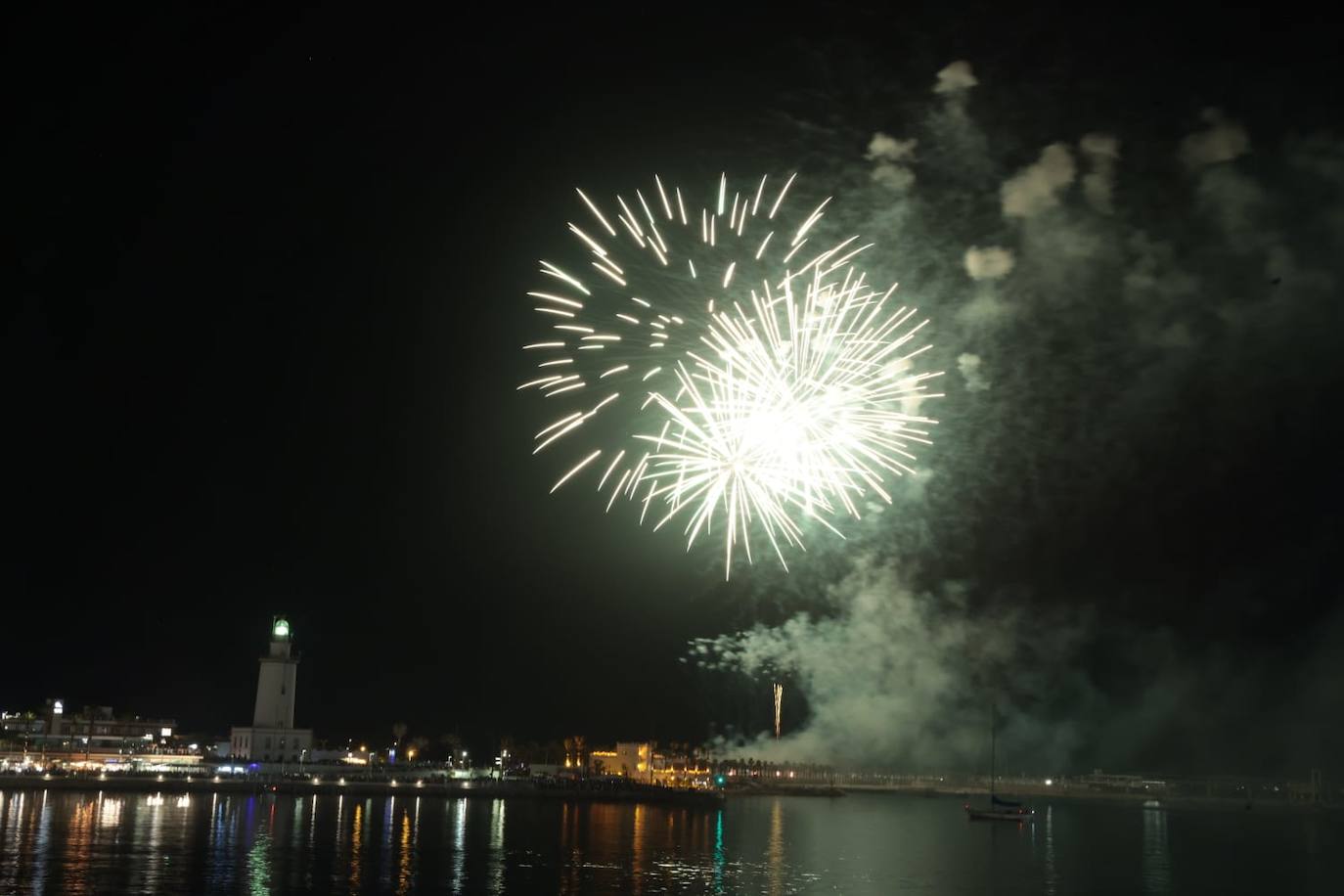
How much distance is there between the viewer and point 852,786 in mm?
134250

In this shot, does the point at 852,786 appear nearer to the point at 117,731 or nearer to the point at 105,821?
the point at 117,731

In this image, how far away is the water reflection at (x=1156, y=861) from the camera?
3638cm

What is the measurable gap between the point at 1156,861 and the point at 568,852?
23771mm

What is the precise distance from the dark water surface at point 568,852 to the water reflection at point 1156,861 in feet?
0.68

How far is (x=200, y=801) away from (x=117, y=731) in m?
55.3

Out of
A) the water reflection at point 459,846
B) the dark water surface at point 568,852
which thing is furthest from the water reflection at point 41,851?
the water reflection at point 459,846

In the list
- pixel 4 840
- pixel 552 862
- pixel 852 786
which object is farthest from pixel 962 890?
pixel 852 786

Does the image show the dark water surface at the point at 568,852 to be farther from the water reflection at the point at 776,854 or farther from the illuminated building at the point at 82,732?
the illuminated building at the point at 82,732

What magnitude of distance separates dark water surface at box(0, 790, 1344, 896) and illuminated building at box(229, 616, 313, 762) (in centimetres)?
1470

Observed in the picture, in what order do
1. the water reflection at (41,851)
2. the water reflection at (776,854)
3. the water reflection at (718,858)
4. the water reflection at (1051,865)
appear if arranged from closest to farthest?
1. the water reflection at (41,851)
2. the water reflection at (718,858)
3. the water reflection at (776,854)
4. the water reflection at (1051,865)

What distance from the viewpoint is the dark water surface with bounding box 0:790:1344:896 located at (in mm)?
30281

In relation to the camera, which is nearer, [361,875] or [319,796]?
[361,875]

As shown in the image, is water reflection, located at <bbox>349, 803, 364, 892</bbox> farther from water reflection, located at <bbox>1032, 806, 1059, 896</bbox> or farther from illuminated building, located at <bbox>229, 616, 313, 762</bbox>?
illuminated building, located at <bbox>229, 616, 313, 762</bbox>

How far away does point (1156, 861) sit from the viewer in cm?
4588
